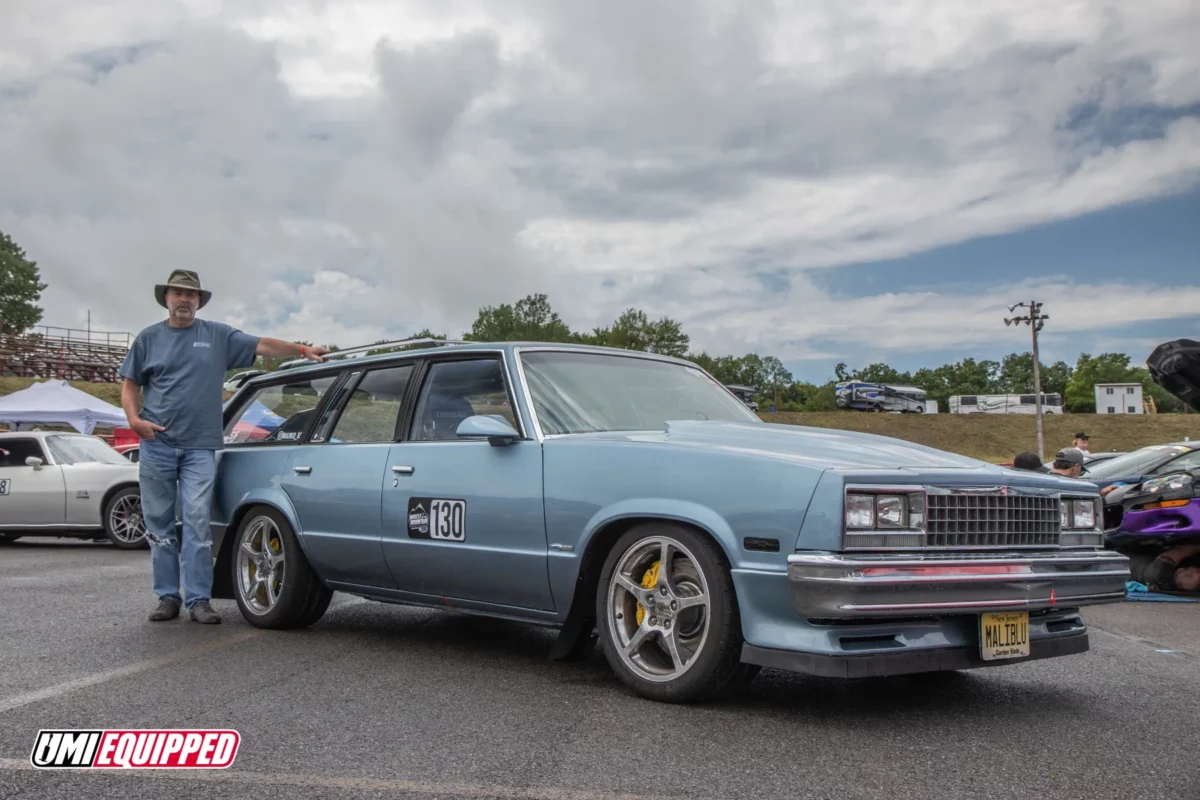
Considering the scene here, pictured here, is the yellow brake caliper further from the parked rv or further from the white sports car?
the parked rv

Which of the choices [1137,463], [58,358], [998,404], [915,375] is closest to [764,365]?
[915,375]

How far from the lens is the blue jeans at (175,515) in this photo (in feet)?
20.6

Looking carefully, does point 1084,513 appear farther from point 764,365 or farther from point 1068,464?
point 764,365

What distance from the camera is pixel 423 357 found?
5715 mm

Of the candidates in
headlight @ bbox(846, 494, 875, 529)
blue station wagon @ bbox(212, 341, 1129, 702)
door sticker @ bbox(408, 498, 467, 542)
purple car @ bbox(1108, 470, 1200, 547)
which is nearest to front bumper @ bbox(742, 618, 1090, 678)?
blue station wagon @ bbox(212, 341, 1129, 702)

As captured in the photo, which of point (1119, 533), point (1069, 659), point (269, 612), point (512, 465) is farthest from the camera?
point (1119, 533)

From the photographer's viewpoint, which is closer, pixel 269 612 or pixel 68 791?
pixel 68 791

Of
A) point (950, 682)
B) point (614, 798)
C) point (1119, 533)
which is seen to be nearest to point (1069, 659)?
point (950, 682)

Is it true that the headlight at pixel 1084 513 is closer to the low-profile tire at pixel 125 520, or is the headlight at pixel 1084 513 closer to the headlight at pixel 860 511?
the headlight at pixel 860 511

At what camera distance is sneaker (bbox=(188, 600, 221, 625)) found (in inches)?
243

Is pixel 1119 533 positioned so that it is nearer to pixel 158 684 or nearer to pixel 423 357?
pixel 423 357

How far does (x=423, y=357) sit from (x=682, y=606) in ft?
7.46

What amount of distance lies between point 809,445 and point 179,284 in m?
4.07

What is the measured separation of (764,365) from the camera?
15388 cm
